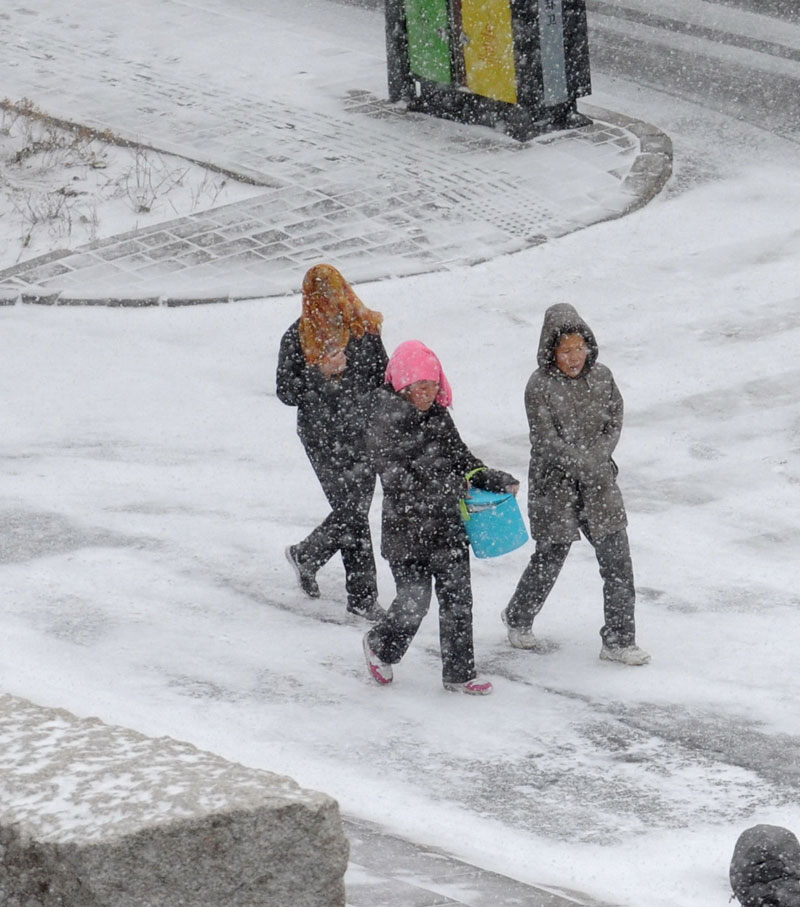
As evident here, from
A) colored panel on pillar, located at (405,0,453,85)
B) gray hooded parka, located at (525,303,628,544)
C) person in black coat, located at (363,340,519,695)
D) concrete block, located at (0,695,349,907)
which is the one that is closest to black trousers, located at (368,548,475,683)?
person in black coat, located at (363,340,519,695)

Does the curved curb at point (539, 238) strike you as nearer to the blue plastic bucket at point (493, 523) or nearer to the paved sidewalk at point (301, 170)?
the paved sidewalk at point (301, 170)

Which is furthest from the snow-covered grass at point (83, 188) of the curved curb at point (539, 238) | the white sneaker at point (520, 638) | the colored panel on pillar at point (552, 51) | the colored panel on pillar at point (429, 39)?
the white sneaker at point (520, 638)

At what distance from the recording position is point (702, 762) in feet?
17.6

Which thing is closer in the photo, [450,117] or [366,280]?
[366,280]

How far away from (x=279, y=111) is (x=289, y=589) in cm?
801

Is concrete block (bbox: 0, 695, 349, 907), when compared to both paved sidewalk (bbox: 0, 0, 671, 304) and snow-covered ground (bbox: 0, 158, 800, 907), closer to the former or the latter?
snow-covered ground (bbox: 0, 158, 800, 907)

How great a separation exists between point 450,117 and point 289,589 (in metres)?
7.60

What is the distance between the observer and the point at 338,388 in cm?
623

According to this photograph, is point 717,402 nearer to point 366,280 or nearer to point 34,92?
point 366,280

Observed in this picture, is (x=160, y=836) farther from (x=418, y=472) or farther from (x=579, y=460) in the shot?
(x=579, y=460)

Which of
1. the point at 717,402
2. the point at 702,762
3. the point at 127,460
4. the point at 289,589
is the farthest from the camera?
the point at 717,402

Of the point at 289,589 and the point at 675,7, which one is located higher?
the point at 675,7

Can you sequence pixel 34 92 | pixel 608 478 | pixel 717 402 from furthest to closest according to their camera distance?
pixel 34 92 → pixel 717 402 → pixel 608 478

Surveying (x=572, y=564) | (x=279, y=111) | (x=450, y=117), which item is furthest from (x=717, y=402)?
(x=279, y=111)
